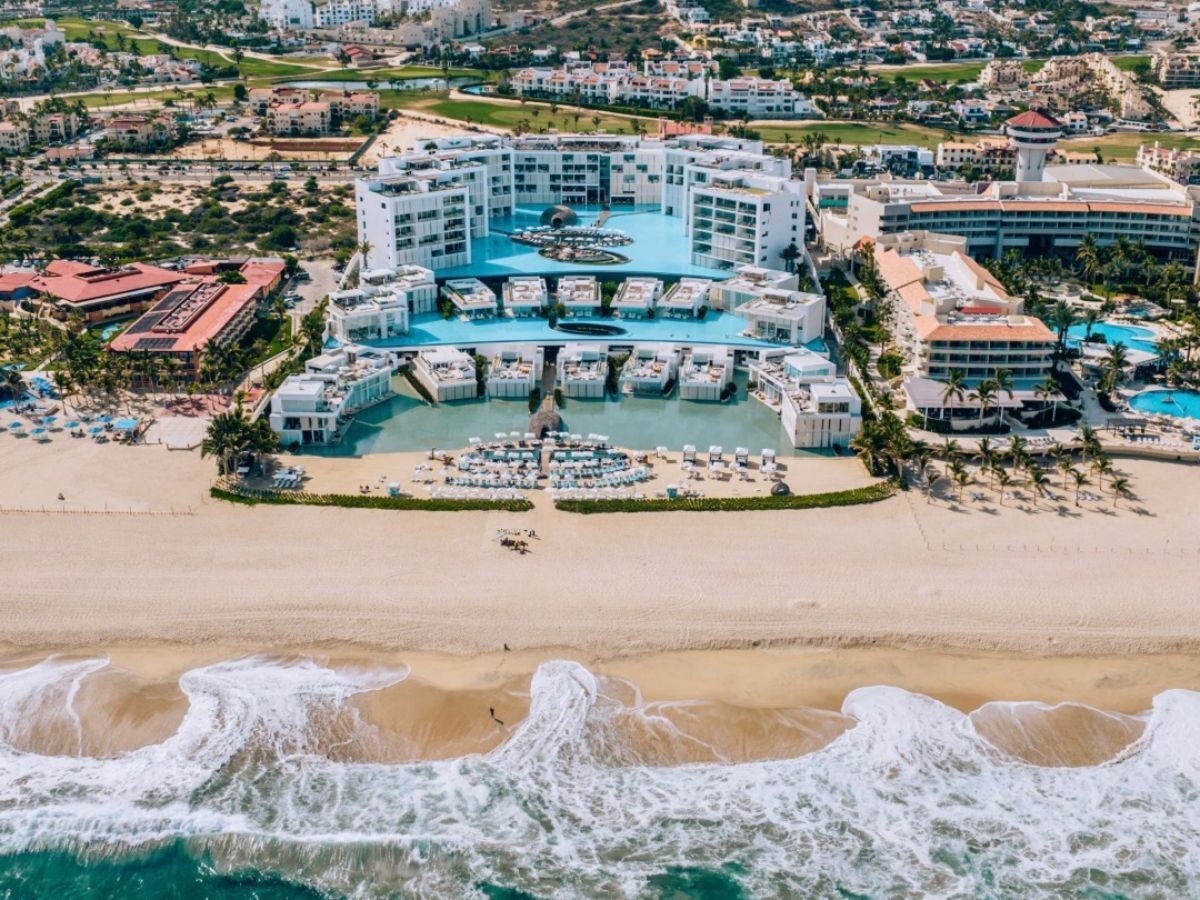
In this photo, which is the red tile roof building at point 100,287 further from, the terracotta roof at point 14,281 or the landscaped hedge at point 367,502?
the landscaped hedge at point 367,502

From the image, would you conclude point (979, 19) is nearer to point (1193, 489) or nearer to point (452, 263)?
point (452, 263)

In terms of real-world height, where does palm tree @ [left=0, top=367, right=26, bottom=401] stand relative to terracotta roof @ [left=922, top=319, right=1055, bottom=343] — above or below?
below

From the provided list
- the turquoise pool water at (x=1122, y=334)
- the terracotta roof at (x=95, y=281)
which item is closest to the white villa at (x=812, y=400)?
the turquoise pool water at (x=1122, y=334)

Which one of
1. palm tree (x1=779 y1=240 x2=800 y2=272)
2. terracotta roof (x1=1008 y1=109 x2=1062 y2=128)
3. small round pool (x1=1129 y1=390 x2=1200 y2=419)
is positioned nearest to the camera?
small round pool (x1=1129 y1=390 x2=1200 y2=419)

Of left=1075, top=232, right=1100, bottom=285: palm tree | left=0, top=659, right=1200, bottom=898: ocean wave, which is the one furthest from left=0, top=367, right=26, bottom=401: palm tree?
left=1075, top=232, right=1100, bottom=285: palm tree

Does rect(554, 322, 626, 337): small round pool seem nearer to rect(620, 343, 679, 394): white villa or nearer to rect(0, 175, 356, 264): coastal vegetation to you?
rect(620, 343, 679, 394): white villa

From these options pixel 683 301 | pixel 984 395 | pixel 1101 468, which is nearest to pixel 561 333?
pixel 683 301

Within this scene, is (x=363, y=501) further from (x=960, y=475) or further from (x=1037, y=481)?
(x=1037, y=481)
